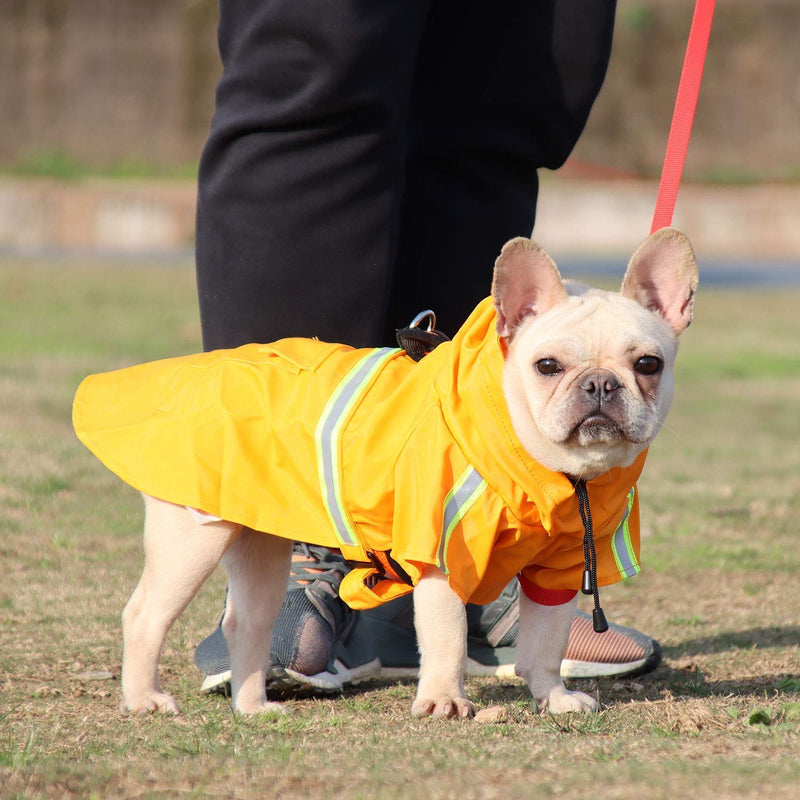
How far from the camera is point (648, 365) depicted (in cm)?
211

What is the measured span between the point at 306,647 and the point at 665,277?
3.20ft

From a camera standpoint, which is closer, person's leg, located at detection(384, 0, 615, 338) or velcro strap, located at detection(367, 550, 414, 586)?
velcro strap, located at detection(367, 550, 414, 586)

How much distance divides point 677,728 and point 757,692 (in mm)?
500

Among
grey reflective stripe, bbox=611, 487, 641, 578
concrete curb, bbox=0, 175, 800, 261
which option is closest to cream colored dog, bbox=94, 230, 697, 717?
grey reflective stripe, bbox=611, 487, 641, 578

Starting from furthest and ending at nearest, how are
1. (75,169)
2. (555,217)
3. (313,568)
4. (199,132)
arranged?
(199,132), (75,169), (555,217), (313,568)

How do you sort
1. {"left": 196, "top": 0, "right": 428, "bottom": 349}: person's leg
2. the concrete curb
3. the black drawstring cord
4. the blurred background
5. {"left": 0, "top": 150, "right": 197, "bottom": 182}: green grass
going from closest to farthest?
the black drawstring cord
{"left": 196, "top": 0, "right": 428, "bottom": 349}: person's leg
the concrete curb
the blurred background
{"left": 0, "top": 150, "right": 197, "bottom": 182}: green grass

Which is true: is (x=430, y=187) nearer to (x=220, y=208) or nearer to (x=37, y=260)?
(x=220, y=208)

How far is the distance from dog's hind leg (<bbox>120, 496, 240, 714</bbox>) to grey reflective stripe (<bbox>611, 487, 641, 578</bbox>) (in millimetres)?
681

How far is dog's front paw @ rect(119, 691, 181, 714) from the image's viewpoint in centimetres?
212

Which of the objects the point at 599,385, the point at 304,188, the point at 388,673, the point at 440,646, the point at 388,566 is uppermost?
the point at 304,188

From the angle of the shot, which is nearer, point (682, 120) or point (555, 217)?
point (682, 120)

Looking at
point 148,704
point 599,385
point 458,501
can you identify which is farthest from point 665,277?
point 148,704

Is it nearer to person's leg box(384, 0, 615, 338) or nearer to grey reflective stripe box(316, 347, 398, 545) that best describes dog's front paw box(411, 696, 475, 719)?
grey reflective stripe box(316, 347, 398, 545)

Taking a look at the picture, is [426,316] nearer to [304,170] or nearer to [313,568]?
[304,170]
